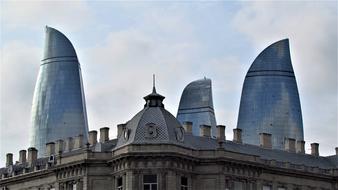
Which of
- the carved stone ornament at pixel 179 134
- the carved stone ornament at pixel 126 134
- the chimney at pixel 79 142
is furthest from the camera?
the chimney at pixel 79 142

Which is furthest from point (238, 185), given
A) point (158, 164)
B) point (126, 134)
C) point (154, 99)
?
point (126, 134)

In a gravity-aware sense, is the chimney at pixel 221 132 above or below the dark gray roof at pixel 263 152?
above

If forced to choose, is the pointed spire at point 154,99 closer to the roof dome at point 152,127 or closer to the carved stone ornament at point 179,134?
the roof dome at point 152,127

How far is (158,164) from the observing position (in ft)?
527

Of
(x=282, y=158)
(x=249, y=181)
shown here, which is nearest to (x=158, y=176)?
(x=249, y=181)

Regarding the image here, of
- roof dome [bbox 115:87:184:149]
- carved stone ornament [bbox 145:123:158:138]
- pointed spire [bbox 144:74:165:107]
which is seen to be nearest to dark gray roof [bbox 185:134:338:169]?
roof dome [bbox 115:87:184:149]

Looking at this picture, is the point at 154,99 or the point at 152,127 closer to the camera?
the point at 152,127

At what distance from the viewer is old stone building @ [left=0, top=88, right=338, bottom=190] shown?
160500mm

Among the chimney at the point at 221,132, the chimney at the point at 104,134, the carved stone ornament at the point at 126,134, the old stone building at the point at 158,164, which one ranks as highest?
the chimney at the point at 221,132

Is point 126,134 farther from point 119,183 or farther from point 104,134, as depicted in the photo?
point 104,134

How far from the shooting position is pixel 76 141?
19750 cm

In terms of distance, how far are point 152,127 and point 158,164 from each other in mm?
5998

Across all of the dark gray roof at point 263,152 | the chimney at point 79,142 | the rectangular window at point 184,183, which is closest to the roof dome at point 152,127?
the rectangular window at point 184,183

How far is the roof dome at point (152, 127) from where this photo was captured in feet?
533
